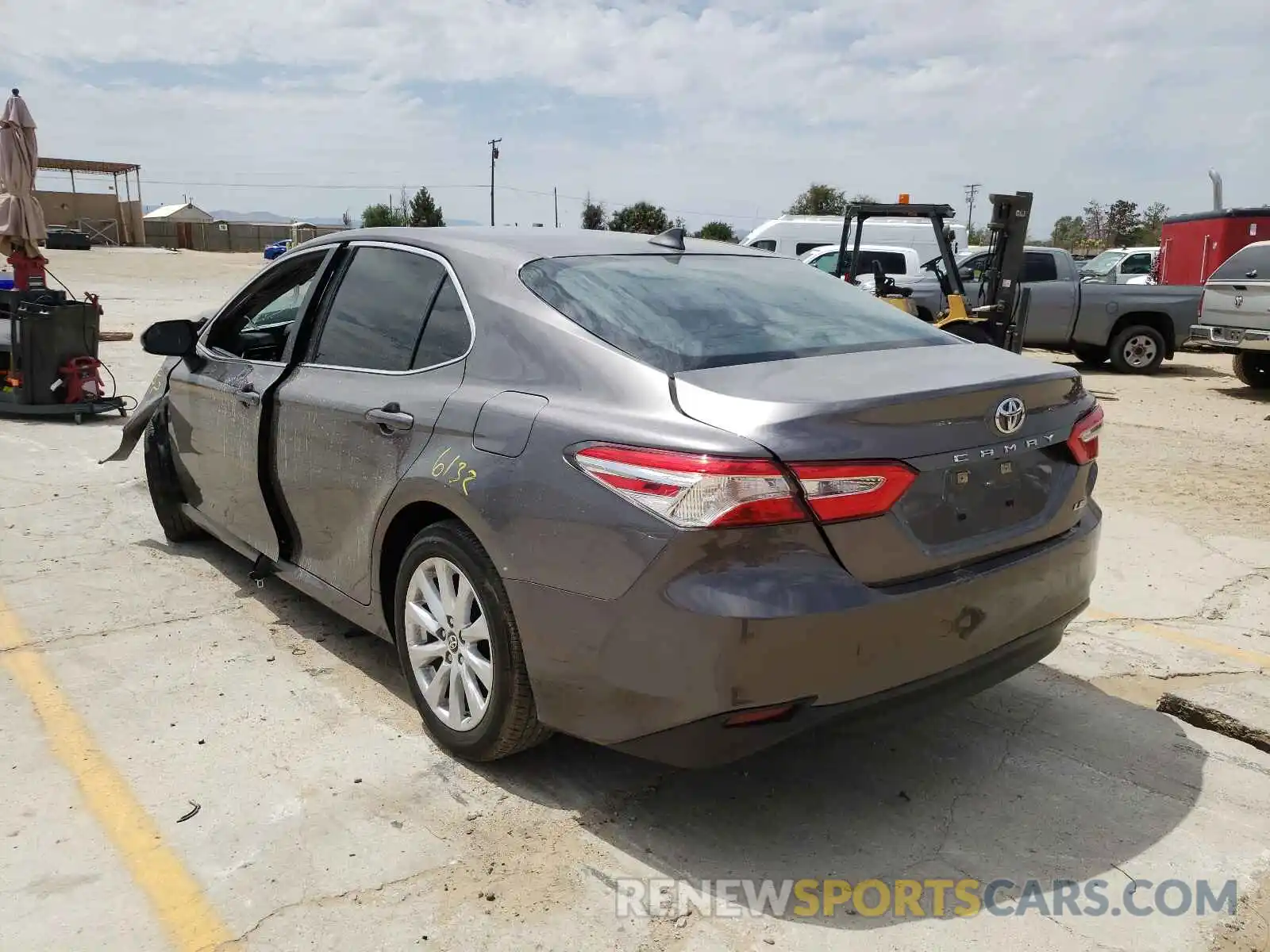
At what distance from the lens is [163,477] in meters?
5.34

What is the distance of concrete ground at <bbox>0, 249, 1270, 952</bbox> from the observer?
8.36 ft

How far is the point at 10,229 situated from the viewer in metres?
9.39

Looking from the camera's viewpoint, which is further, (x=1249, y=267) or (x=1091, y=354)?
(x=1091, y=354)

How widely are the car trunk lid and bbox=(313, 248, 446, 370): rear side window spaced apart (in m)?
1.24

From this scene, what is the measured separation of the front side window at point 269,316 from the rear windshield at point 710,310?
54.8 inches

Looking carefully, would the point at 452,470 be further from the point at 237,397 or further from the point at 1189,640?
the point at 1189,640

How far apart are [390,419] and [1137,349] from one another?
50.5ft

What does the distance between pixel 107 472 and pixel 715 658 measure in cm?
621

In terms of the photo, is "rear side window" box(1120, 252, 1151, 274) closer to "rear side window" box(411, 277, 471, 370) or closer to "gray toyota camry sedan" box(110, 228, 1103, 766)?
"gray toyota camry sedan" box(110, 228, 1103, 766)

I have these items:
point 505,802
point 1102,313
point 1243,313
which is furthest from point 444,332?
point 1102,313

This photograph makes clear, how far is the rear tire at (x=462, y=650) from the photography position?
2967mm

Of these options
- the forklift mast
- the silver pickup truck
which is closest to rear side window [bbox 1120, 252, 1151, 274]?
the silver pickup truck

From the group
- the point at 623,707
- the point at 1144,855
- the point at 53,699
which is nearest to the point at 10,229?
the point at 53,699
